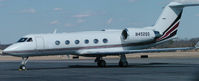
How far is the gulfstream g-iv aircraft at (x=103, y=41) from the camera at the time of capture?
27.2 meters

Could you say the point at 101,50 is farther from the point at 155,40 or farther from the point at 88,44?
the point at 155,40

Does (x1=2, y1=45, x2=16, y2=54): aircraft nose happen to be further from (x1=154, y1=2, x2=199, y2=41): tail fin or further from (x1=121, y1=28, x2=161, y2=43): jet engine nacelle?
(x1=154, y1=2, x2=199, y2=41): tail fin

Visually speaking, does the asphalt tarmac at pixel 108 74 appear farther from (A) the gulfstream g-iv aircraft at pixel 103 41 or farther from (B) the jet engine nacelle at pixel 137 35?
(B) the jet engine nacelle at pixel 137 35

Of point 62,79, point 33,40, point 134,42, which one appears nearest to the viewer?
point 62,79

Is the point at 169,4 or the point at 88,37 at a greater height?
the point at 169,4

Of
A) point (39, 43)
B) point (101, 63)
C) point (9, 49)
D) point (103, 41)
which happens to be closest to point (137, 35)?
point (103, 41)

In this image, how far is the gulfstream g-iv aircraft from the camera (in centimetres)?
2725

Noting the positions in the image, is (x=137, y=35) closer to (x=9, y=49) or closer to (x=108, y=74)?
(x=9, y=49)

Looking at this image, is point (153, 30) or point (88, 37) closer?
point (88, 37)

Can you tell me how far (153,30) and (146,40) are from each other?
1.23 metres

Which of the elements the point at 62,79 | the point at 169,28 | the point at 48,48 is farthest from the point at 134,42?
Result: the point at 62,79

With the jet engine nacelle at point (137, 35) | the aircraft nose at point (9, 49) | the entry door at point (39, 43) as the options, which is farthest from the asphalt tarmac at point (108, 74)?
the jet engine nacelle at point (137, 35)

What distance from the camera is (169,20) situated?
103 ft

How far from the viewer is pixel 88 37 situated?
95.2 feet
